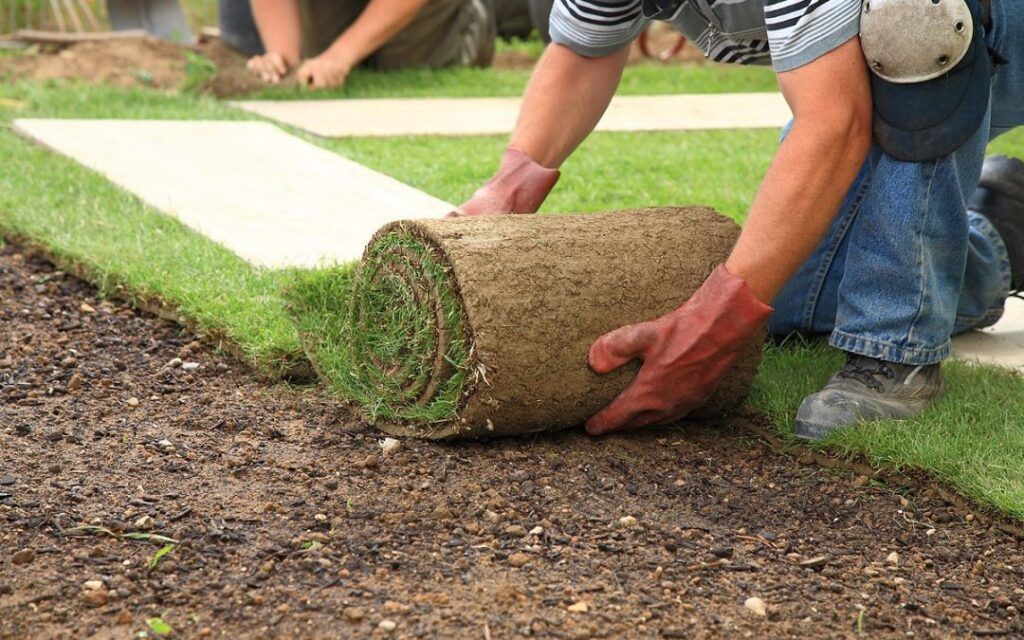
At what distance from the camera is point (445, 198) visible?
4316 mm

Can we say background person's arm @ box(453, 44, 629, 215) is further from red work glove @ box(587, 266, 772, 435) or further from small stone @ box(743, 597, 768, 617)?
Result: small stone @ box(743, 597, 768, 617)

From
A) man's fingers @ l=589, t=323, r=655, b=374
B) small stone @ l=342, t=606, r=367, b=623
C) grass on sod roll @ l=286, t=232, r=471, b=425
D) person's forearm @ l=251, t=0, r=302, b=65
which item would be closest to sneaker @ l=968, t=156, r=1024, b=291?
man's fingers @ l=589, t=323, r=655, b=374

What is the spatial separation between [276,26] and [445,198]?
2.75 m

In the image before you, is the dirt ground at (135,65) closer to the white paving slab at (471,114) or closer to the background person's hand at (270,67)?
the background person's hand at (270,67)

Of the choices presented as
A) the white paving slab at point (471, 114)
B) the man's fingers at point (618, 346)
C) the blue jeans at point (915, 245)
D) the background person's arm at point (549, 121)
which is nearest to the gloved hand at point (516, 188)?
the background person's arm at point (549, 121)

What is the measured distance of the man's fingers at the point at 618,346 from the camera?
7.91 feet

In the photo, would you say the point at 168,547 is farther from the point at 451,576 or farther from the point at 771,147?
the point at 771,147

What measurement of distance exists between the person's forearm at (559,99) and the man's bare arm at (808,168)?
2.33ft

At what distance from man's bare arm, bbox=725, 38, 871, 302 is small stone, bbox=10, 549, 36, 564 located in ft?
4.37

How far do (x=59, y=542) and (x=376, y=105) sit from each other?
174 inches

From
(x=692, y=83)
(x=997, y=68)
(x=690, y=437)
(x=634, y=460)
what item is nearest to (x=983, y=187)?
(x=997, y=68)

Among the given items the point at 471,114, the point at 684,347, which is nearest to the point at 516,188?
the point at 684,347

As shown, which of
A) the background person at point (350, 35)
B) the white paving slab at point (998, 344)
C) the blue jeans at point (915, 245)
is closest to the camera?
the blue jeans at point (915, 245)

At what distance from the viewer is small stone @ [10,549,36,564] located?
77.7 inches
